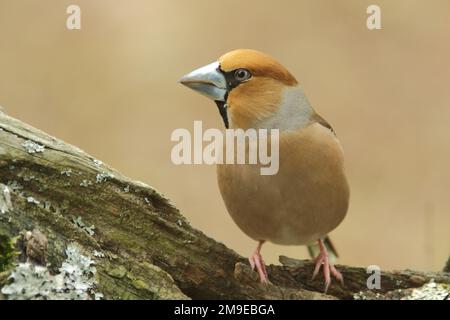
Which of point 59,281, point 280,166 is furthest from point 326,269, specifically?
point 59,281

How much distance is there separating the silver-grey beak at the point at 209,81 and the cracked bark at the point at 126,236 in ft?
1.36

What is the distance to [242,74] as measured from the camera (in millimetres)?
2496

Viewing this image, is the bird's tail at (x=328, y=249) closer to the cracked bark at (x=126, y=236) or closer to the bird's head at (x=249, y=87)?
the cracked bark at (x=126, y=236)

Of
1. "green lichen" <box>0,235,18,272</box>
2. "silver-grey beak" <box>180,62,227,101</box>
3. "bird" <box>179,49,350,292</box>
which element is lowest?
"green lichen" <box>0,235,18,272</box>

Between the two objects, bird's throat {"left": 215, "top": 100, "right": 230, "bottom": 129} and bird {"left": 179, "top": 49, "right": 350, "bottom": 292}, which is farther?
bird's throat {"left": 215, "top": 100, "right": 230, "bottom": 129}

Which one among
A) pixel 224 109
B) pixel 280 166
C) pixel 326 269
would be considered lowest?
pixel 326 269

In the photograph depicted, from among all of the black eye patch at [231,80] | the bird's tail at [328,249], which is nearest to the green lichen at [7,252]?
the black eye patch at [231,80]

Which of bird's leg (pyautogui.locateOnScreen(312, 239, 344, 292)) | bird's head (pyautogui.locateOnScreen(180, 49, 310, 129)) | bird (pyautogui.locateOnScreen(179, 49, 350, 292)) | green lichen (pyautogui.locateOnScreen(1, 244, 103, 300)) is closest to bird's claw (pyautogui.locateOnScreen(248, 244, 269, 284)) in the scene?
bird (pyautogui.locateOnScreen(179, 49, 350, 292))

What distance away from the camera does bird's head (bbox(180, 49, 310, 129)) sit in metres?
2.47

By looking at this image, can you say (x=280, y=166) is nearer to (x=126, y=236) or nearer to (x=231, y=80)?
(x=231, y=80)

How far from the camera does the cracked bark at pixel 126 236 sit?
209 centimetres

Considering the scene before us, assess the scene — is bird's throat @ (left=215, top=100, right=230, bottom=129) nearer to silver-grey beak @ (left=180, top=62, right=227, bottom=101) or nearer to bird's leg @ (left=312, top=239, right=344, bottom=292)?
silver-grey beak @ (left=180, top=62, right=227, bottom=101)

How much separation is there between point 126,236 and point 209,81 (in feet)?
1.96
